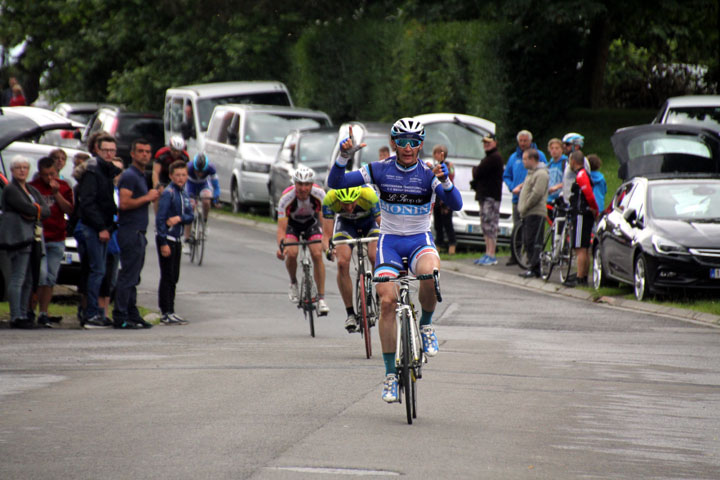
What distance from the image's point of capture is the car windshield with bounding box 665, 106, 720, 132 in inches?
882

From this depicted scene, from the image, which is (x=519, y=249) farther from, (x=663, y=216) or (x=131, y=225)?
(x=131, y=225)

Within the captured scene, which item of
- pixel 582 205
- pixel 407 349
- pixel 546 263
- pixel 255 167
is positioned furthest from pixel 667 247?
pixel 255 167

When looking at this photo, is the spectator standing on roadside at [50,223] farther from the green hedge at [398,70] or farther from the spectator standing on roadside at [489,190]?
the green hedge at [398,70]

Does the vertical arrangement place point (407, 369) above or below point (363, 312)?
above

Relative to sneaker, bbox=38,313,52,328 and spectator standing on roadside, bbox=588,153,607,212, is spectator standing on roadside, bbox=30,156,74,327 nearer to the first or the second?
sneaker, bbox=38,313,52,328

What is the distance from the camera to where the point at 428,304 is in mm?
9945

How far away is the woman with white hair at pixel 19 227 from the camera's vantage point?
1457 cm

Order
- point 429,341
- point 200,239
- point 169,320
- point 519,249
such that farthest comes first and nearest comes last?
1. point 200,239
2. point 519,249
3. point 169,320
4. point 429,341

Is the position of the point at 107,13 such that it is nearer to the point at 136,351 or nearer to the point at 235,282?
the point at 235,282

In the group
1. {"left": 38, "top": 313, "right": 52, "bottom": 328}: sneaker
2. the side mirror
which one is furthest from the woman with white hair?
the side mirror

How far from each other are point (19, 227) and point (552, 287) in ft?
26.9

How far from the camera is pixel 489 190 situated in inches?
832

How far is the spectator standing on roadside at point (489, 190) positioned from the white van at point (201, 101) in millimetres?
12384

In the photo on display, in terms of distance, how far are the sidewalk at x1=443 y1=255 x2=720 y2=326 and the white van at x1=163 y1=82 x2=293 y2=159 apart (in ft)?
40.3
